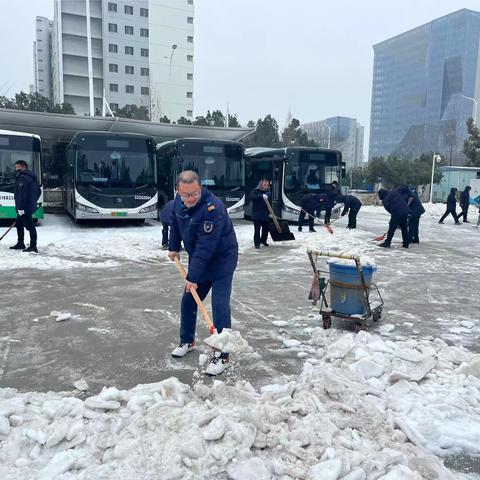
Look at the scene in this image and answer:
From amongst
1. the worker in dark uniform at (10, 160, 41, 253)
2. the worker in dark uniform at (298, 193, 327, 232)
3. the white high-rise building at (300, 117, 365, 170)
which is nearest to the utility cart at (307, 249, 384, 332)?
the worker in dark uniform at (10, 160, 41, 253)

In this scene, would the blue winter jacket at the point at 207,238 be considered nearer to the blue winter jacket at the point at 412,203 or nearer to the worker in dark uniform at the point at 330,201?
the blue winter jacket at the point at 412,203

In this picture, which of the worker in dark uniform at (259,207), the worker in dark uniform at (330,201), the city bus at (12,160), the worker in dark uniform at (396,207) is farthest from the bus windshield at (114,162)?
the worker in dark uniform at (396,207)

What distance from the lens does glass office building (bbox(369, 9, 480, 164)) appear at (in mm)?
92000

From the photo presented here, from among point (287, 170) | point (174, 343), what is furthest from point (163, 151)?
point (174, 343)

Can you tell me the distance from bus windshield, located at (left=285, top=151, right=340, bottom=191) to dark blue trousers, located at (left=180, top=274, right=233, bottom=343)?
13.0m

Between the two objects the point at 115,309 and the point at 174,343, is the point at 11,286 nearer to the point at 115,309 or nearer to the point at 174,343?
the point at 115,309

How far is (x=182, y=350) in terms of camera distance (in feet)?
16.5

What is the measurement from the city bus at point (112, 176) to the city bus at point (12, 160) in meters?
1.11

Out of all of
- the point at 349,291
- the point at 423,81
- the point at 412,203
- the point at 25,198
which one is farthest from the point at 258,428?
the point at 423,81

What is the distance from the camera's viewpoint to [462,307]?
7.21 metres

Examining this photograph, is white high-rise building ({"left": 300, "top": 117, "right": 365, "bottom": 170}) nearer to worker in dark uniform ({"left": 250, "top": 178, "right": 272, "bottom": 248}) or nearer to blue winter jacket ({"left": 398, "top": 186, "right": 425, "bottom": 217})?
blue winter jacket ({"left": 398, "top": 186, "right": 425, "bottom": 217})

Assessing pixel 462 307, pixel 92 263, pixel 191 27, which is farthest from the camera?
pixel 191 27

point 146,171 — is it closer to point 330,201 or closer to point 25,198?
point 25,198

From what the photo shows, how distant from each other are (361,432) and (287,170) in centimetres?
1472
